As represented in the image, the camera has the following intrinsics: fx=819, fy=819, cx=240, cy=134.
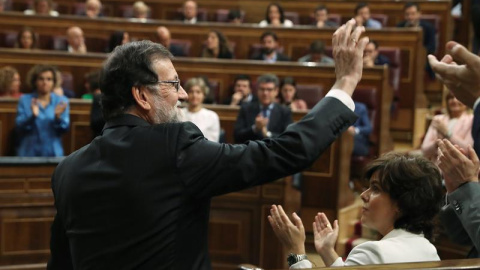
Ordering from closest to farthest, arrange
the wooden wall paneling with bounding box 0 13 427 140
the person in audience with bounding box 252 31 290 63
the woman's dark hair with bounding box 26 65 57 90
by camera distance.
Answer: the woman's dark hair with bounding box 26 65 57 90 < the person in audience with bounding box 252 31 290 63 < the wooden wall paneling with bounding box 0 13 427 140

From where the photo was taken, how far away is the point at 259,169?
1.47 metres

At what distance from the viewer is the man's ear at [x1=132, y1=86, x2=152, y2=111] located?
1.54m

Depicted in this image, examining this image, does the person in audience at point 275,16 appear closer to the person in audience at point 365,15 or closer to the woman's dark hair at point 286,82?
the person in audience at point 365,15

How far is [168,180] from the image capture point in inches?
58.4

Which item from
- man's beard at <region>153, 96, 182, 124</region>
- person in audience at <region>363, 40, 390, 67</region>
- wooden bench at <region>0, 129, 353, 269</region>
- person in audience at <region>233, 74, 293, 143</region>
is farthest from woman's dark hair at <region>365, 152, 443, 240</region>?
person in audience at <region>363, 40, 390, 67</region>

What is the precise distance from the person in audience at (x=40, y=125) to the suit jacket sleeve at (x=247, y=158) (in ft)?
11.2

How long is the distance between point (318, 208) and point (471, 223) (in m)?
3.06

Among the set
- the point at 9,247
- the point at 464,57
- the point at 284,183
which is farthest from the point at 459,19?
the point at 464,57

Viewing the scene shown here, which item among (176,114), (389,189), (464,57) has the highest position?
(464,57)

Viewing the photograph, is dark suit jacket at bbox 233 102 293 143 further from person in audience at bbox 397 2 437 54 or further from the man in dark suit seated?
the man in dark suit seated

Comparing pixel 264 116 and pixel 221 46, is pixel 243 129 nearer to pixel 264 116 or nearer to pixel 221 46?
pixel 264 116

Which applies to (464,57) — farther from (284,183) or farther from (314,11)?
(314,11)

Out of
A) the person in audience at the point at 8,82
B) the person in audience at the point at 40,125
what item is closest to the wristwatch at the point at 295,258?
the person in audience at the point at 40,125

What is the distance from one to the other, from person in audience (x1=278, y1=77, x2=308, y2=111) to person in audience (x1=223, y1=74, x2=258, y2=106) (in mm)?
202
